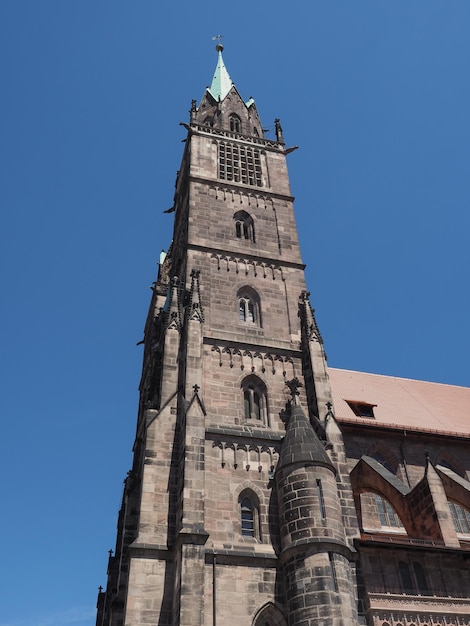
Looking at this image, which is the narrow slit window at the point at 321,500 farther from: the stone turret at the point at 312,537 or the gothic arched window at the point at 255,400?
the gothic arched window at the point at 255,400

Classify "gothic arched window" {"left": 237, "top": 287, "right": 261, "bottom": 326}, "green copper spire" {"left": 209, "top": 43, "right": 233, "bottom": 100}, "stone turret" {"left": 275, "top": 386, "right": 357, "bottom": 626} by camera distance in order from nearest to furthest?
"stone turret" {"left": 275, "top": 386, "right": 357, "bottom": 626}, "gothic arched window" {"left": 237, "top": 287, "right": 261, "bottom": 326}, "green copper spire" {"left": 209, "top": 43, "right": 233, "bottom": 100}

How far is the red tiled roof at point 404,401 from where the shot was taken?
24469 mm

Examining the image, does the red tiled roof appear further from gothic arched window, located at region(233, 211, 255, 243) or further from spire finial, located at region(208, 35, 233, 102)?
spire finial, located at region(208, 35, 233, 102)

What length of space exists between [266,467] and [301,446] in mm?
1325

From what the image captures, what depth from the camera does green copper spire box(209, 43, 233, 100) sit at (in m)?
35.0

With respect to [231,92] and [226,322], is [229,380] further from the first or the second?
[231,92]

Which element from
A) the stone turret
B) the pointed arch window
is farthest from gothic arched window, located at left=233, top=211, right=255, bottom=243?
the pointed arch window

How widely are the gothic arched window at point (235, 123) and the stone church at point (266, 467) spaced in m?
4.92

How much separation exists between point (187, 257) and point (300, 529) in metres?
11.4

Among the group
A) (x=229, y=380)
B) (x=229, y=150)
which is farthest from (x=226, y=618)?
(x=229, y=150)

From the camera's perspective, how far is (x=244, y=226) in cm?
2619

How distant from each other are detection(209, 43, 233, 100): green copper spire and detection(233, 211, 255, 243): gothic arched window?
11.0 meters

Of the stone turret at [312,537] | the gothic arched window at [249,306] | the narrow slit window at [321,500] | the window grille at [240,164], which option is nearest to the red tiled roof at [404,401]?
the gothic arched window at [249,306]

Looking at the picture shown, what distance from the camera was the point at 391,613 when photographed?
15.8 meters
